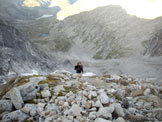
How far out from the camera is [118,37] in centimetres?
9356

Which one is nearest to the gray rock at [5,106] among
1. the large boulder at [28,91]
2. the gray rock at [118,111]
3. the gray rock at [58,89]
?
the large boulder at [28,91]

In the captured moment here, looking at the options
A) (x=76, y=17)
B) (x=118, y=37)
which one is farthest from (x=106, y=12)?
(x=118, y=37)

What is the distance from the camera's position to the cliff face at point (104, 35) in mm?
82875

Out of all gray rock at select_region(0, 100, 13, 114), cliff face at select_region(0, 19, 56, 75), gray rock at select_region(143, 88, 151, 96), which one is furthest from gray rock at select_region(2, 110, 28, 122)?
cliff face at select_region(0, 19, 56, 75)

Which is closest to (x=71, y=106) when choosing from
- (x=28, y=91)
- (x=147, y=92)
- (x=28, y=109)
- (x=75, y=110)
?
(x=75, y=110)

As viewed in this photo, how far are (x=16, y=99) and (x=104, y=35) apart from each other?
102m

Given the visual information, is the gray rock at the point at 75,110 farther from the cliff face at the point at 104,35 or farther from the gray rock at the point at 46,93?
the cliff face at the point at 104,35

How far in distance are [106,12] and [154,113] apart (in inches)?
5213

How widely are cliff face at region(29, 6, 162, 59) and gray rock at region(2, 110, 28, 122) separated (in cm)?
7507

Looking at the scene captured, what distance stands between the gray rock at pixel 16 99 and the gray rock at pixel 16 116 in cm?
44

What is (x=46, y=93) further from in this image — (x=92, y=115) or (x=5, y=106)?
(x=92, y=115)

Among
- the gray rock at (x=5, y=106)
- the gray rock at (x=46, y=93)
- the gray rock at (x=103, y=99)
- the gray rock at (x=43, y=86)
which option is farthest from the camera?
the gray rock at (x=43, y=86)

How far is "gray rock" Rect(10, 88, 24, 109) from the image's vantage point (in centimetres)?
573

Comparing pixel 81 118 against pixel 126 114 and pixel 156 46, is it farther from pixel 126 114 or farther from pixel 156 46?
pixel 156 46
